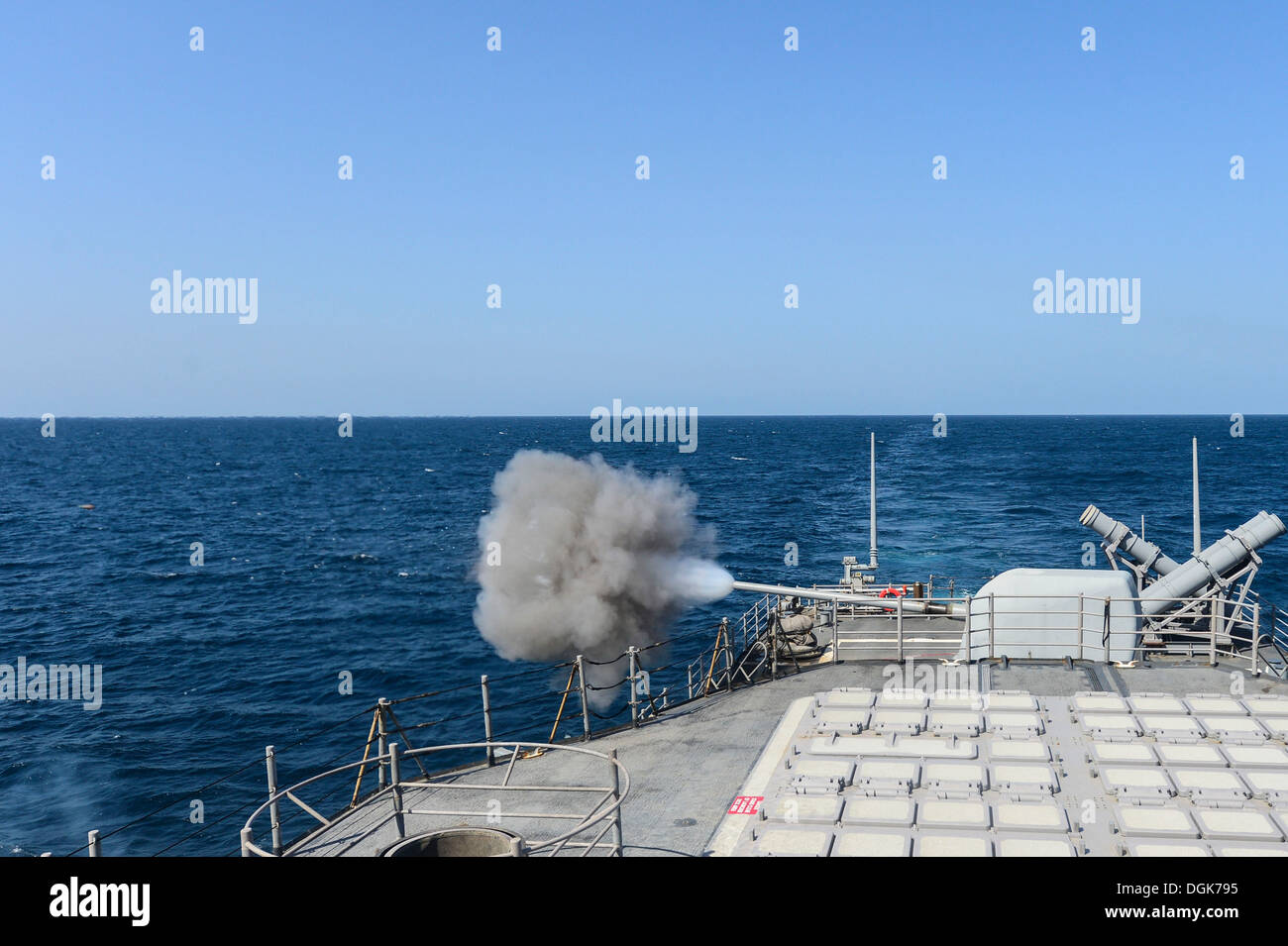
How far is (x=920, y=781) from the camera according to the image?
855 centimetres

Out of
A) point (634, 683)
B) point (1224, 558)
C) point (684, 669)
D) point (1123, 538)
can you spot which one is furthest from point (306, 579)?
point (1224, 558)

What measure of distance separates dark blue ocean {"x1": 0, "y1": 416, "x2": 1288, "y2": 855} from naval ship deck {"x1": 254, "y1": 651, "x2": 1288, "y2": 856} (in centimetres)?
323

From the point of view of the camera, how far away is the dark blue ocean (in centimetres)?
2208

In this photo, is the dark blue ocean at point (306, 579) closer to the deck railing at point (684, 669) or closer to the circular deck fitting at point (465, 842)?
the deck railing at point (684, 669)

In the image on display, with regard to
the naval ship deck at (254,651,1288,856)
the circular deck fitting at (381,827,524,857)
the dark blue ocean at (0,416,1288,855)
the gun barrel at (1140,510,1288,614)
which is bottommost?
the dark blue ocean at (0,416,1288,855)

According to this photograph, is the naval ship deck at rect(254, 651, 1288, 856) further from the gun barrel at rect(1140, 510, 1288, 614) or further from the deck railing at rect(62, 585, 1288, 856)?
the gun barrel at rect(1140, 510, 1288, 614)

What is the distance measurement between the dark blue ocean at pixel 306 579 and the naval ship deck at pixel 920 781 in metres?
3.23

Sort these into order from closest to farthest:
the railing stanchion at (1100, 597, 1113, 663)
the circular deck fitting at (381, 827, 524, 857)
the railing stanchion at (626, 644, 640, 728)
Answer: the circular deck fitting at (381, 827, 524, 857) → the railing stanchion at (626, 644, 640, 728) → the railing stanchion at (1100, 597, 1113, 663)

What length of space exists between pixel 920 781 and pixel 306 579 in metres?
39.5

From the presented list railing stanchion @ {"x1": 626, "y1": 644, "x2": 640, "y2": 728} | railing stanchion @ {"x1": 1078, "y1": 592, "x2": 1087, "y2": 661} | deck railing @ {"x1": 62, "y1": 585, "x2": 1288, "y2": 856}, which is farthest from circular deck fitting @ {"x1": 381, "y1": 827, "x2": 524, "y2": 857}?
railing stanchion @ {"x1": 1078, "y1": 592, "x2": 1087, "y2": 661}

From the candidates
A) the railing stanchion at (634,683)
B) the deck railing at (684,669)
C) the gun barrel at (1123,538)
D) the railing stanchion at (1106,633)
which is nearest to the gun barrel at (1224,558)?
the deck railing at (684,669)

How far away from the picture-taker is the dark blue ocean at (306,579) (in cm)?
2208

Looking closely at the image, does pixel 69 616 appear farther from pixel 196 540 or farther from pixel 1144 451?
pixel 1144 451
